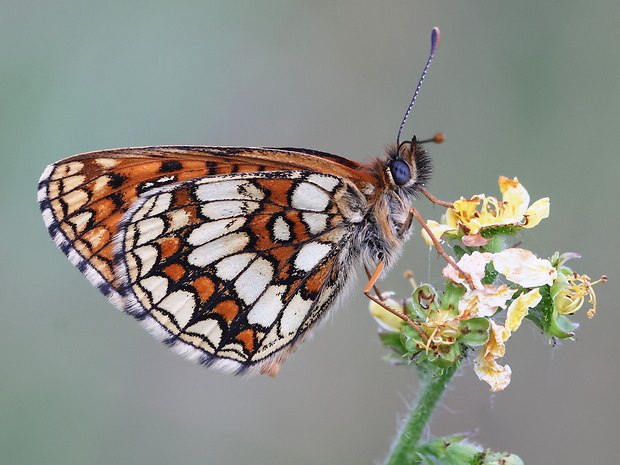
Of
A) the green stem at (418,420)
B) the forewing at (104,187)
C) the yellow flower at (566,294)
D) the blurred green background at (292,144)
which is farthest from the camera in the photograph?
the blurred green background at (292,144)

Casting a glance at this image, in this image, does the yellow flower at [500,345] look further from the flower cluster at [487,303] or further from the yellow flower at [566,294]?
the yellow flower at [566,294]

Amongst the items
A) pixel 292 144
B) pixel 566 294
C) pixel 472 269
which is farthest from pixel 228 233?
pixel 292 144

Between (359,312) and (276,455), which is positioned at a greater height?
(359,312)

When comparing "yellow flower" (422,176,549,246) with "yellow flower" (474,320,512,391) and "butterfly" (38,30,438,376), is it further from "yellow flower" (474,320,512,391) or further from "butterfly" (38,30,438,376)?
"yellow flower" (474,320,512,391)

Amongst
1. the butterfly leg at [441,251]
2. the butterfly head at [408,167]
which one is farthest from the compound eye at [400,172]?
the butterfly leg at [441,251]

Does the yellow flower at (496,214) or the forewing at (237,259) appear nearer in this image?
the yellow flower at (496,214)

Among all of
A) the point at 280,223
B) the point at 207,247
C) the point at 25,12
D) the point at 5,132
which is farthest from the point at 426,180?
the point at 25,12

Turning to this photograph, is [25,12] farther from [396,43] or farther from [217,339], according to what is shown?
[217,339]
